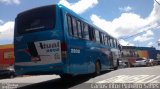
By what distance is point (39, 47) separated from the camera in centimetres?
1288

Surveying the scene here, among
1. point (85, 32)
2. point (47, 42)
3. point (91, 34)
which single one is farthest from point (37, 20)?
point (91, 34)

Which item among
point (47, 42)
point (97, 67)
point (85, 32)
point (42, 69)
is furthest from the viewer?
point (97, 67)

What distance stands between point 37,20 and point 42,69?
2126mm

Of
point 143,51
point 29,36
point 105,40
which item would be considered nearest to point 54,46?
point 29,36

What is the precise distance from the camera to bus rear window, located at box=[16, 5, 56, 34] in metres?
13.0

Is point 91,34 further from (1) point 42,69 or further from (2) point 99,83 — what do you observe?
(1) point 42,69

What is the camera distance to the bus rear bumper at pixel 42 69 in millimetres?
12492

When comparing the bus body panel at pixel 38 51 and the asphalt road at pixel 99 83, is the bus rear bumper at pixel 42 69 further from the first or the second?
the asphalt road at pixel 99 83

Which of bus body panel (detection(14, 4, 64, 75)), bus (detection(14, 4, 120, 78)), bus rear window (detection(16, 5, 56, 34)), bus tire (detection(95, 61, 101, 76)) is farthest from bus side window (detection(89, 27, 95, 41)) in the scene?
bus body panel (detection(14, 4, 64, 75))

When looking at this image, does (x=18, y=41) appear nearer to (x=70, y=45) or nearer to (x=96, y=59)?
(x=70, y=45)

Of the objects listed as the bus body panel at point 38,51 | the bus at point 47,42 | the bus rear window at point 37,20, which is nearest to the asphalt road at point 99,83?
the bus at point 47,42

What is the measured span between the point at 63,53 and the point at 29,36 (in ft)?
5.68

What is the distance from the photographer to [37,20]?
1331 cm

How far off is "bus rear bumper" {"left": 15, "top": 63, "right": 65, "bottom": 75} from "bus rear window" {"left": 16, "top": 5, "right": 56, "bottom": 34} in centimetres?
155
